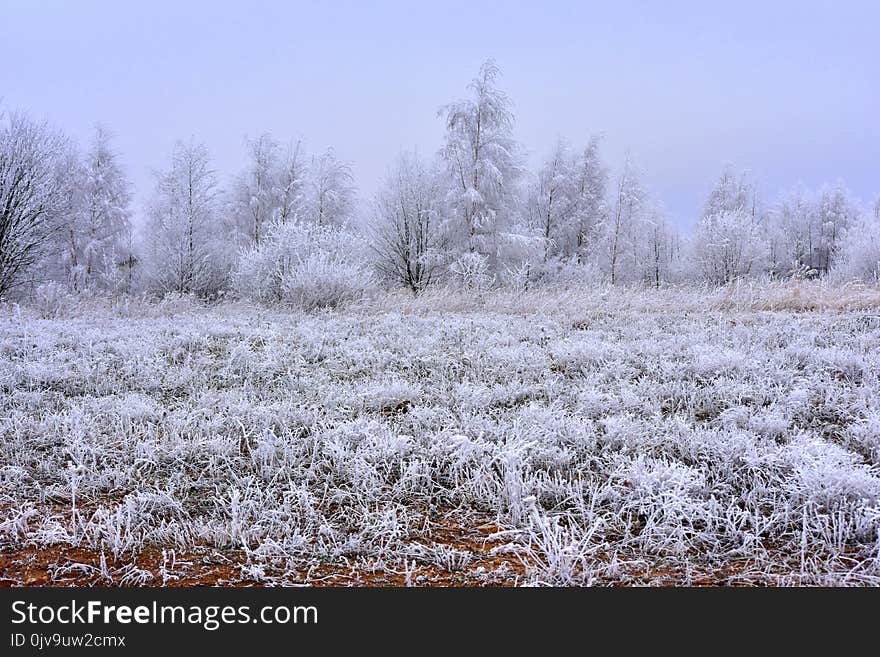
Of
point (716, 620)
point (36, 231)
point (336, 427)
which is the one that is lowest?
point (716, 620)

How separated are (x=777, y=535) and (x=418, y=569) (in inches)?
67.8

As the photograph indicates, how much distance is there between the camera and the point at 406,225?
2362 centimetres

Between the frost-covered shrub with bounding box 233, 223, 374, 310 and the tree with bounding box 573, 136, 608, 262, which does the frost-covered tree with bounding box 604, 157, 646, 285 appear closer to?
the tree with bounding box 573, 136, 608, 262

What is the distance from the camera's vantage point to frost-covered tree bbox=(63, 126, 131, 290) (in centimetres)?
2528

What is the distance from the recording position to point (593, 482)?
2.96 metres

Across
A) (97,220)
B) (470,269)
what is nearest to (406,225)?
(470,269)

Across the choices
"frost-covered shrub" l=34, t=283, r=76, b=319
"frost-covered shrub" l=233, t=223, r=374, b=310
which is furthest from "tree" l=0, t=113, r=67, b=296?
"frost-covered shrub" l=233, t=223, r=374, b=310

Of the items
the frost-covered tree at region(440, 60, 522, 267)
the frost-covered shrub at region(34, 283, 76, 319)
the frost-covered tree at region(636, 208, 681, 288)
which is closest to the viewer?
the frost-covered shrub at region(34, 283, 76, 319)

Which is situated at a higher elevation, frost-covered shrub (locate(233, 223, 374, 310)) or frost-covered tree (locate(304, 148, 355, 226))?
frost-covered tree (locate(304, 148, 355, 226))

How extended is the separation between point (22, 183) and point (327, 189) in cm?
1623

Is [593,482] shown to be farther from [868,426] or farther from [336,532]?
[868,426]

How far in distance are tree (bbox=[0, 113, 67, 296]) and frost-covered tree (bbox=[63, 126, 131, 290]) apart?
36.7ft

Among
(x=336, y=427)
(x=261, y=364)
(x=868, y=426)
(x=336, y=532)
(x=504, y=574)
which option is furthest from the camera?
(x=261, y=364)

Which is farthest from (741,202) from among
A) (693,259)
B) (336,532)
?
(336,532)
